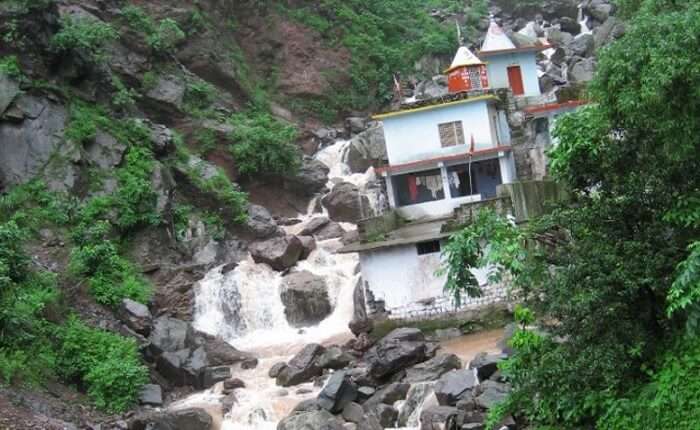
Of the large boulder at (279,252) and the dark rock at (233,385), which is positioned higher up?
the large boulder at (279,252)

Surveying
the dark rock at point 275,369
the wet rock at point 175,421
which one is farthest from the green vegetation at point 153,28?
the wet rock at point 175,421

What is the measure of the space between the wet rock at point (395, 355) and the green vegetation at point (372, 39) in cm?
2870

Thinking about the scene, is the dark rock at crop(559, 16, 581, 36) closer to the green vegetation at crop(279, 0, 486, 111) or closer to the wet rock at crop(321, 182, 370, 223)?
the green vegetation at crop(279, 0, 486, 111)

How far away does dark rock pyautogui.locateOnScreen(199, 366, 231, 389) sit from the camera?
73.2 ft

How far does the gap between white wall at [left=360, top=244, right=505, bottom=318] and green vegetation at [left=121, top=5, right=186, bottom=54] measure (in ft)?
68.6

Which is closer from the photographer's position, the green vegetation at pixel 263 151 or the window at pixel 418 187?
the window at pixel 418 187

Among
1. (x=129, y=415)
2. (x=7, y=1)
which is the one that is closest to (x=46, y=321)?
(x=129, y=415)

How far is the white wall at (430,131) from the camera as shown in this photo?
29.6 m

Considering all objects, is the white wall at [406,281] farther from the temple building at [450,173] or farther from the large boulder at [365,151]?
the large boulder at [365,151]

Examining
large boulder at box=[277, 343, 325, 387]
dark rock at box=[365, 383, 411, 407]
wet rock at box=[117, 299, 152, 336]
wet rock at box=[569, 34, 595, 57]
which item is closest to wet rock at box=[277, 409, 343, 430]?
dark rock at box=[365, 383, 411, 407]

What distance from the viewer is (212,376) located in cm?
2241

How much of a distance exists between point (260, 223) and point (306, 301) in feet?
25.1

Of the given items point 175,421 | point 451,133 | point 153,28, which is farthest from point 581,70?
point 175,421

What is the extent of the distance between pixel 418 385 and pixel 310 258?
12.5 metres
